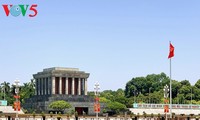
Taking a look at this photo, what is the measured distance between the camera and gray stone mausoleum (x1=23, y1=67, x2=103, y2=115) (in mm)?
100625

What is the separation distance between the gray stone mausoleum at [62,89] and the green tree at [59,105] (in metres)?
3.85

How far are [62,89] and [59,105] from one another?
50.6ft

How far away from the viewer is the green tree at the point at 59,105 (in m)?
93.3

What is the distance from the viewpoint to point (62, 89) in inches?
4269

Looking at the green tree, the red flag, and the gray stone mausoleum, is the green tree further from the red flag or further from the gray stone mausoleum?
the red flag

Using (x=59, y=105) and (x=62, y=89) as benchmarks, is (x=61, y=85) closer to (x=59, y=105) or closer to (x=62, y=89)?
(x=62, y=89)

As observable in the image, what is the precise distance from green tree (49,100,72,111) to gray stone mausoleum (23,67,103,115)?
12.6 feet

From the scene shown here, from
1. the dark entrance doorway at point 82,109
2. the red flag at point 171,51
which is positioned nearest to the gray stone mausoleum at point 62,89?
the dark entrance doorway at point 82,109

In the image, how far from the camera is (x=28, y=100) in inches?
4195

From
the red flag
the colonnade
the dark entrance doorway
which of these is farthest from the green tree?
the red flag

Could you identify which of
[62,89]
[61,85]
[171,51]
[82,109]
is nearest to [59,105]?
[82,109]

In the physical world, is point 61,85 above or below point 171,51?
below

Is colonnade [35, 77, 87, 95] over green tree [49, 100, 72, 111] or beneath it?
over

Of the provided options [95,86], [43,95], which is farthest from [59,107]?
[95,86]
